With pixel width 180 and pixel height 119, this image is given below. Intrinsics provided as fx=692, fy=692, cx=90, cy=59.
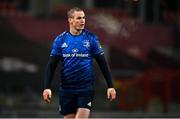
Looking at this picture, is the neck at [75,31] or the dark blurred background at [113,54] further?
the dark blurred background at [113,54]

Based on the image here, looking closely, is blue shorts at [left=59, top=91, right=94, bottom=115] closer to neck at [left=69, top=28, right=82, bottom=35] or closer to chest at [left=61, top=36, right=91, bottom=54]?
chest at [left=61, top=36, right=91, bottom=54]

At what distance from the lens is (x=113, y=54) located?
13469 millimetres

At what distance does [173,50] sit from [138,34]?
779 millimetres

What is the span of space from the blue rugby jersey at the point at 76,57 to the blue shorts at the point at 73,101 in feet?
0.22

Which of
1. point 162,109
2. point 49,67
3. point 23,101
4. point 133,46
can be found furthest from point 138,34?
point 49,67

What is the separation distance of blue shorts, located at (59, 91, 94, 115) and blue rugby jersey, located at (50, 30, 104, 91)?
0.22ft

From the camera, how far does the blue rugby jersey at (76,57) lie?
25.5ft

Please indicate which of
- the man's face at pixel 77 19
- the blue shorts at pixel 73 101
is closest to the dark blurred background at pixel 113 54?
the blue shorts at pixel 73 101

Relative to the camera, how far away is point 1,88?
44.1 feet

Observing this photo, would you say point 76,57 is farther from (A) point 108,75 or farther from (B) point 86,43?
(A) point 108,75

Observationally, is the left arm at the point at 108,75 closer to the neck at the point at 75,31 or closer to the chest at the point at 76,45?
the chest at the point at 76,45

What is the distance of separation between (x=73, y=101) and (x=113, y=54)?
18.6 feet

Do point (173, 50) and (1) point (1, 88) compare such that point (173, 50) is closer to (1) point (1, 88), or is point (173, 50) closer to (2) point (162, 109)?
(2) point (162, 109)

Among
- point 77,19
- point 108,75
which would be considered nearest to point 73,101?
point 108,75
